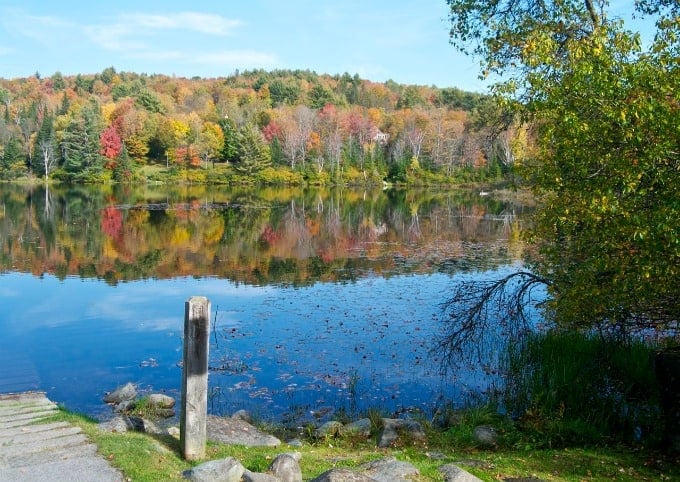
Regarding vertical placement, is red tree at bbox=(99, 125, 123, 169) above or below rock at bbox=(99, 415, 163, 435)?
above

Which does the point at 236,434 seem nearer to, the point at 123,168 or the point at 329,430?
the point at 329,430

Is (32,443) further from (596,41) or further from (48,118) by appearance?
(48,118)

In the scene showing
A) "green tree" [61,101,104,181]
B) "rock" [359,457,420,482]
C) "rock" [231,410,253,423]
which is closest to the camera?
"rock" [359,457,420,482]

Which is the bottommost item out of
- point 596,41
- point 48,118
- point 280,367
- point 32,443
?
Result: point 280,367

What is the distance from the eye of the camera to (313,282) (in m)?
23.9

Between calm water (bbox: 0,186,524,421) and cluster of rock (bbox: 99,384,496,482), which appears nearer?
cluster of rock (bbox: 99,384,496,482)

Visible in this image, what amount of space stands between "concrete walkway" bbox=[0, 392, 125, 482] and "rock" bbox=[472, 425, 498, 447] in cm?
593

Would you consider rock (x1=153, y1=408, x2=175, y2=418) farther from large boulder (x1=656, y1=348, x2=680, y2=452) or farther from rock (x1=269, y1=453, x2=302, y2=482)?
large boulder (x1=656, y1=348, x2=680, y2=452)

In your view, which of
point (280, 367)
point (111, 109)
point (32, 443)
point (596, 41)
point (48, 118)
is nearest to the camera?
point (32, 443)

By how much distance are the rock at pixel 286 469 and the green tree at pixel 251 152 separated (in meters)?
89.5

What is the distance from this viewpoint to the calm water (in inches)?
534

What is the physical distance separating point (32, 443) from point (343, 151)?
95100 millimetres

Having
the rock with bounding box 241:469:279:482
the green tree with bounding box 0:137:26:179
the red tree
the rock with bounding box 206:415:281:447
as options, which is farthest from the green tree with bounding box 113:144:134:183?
the rock with bounding box 241:469:279:482

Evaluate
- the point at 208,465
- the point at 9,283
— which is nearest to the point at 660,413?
the point at 208,465
